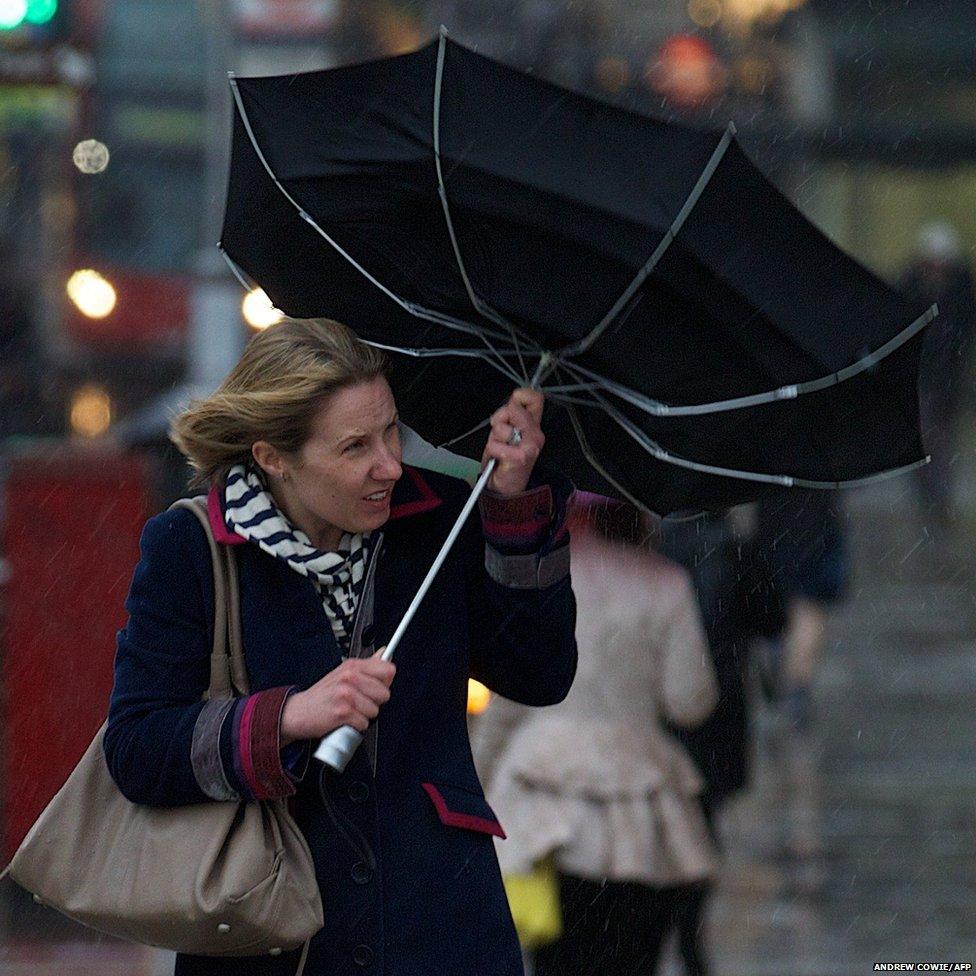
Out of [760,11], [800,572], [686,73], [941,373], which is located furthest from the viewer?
[760,11]

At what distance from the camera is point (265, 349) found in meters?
3.13

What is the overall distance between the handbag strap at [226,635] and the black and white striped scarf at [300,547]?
0.20 ft

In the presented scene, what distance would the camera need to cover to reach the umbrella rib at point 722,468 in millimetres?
3260

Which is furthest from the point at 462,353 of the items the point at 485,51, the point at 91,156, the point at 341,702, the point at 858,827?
the point at 91,156

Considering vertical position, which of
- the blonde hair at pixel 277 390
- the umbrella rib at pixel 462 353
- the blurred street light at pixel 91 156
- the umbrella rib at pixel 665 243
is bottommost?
the blonde hair at pixel 277 390

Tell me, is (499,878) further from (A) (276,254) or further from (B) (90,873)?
(A) (276,254)

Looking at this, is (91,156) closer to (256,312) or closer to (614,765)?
(256,312)

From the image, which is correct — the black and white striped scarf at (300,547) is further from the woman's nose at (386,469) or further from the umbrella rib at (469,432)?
the umbrella rib at (469,432)

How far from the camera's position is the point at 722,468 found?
11.0ft

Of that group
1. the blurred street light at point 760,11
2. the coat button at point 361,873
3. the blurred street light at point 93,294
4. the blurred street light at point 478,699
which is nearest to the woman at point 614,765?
the blurred street light at point 478,699

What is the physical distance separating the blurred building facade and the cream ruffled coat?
47.1 feet

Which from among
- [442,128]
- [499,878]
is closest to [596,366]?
[442,128]

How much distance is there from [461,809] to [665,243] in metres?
0.99

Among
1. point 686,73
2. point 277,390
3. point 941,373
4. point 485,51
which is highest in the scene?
point 686,73
